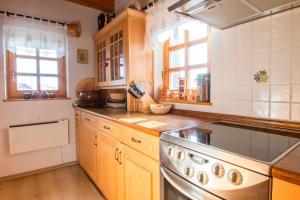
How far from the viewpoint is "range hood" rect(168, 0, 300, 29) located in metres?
0.91

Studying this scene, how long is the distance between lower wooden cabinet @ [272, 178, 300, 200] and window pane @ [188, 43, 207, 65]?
4.02 ft

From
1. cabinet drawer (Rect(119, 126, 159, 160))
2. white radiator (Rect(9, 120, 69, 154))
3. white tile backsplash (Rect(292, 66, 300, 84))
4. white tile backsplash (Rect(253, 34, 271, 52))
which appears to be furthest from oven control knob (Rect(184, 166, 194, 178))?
white radiator (Rect(9, 120, 69, 154))

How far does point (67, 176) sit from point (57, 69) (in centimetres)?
146

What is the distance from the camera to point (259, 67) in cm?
113

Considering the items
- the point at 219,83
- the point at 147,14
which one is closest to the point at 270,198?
the point at 219,83

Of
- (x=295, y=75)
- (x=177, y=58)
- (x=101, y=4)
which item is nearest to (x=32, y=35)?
(x=101, y=4)

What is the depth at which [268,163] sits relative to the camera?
57 centimetres

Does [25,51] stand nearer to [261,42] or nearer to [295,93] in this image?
[261,42]

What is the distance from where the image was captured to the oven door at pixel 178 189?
2.46 feet

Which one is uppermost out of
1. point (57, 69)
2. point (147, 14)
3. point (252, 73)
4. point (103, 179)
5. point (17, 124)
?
point (147, 14)

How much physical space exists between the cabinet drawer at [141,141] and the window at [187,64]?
2.09ft

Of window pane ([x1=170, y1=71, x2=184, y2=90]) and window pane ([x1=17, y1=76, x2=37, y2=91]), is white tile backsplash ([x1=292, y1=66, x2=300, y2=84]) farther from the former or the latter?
window pane ([x1=17, y1=76, x2=37, y2=91])

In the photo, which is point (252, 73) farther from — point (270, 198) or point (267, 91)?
point (270, 198)

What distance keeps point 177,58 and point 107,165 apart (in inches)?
51.1
